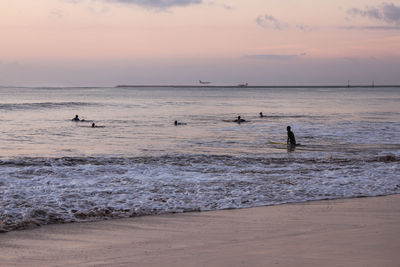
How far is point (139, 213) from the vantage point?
9312mm

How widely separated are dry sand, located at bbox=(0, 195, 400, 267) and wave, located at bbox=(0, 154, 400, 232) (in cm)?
79

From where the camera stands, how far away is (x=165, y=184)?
12383 millimetres

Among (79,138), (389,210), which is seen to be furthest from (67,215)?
(79,138)

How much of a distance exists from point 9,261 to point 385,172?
1207cm

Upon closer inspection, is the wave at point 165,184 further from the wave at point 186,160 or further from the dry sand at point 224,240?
the dry sand at point 224,240

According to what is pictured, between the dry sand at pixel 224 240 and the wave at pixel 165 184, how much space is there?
789 mm

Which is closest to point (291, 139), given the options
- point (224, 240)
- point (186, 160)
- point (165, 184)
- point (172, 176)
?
point (186, 160)

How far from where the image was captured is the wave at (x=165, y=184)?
9.55 metres

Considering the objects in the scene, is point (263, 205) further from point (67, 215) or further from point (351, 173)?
point (351, 173)

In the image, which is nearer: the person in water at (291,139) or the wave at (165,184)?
the wave at (165,184)

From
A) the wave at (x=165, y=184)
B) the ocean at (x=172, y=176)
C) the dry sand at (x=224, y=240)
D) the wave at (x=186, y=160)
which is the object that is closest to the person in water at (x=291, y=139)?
the ocean at (x=172, y=176)

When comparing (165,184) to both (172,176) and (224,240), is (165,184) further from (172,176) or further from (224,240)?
(224,240)

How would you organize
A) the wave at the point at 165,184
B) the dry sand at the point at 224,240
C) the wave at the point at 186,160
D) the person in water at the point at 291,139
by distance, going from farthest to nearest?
the person in water at the point at 291,139, the wave at the point at 186,160, the wave at the point at 165,184, the dry sand at the point at 224,240

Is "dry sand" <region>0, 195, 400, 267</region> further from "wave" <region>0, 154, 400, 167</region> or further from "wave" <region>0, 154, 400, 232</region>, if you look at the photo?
"wave" <region>0, 154, 400, 167</region>
